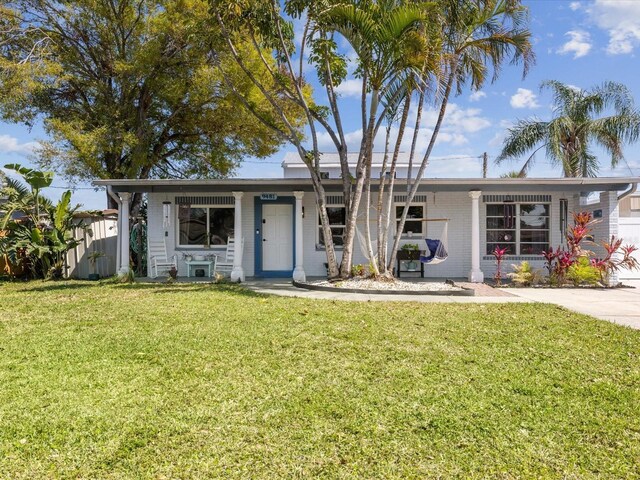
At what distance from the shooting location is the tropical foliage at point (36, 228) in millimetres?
10414

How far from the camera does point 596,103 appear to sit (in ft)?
53.1

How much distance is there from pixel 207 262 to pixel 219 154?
6537 mm

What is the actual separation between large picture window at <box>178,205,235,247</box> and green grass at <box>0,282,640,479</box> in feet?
20.0

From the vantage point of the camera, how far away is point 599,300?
7.85m

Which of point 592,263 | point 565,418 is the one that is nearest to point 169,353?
point 565,418

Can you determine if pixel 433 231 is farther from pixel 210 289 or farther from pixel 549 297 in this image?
pixel 210 289

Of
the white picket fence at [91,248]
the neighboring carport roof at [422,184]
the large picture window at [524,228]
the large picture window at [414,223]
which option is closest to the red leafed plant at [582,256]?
the neighboring carport roof at [422,184]

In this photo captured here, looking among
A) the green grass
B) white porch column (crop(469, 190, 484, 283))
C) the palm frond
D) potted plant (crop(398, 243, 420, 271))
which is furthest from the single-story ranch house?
the palm frond

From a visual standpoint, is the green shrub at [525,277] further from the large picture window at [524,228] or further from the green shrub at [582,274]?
the large picture window at [524,228]

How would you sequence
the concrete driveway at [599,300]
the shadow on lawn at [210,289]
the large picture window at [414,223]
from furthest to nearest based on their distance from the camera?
the large picture window at [414,223] → the shadow on lawn at [210,289] → the concrete driveway at [599,300]

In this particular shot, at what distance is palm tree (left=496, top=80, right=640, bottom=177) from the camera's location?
15664 mm

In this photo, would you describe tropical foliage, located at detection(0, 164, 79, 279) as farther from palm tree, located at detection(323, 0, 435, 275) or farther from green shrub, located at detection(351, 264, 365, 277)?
palm tree, located at detection(323, 0, 435, 275)

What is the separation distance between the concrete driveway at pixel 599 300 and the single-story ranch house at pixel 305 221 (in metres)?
1.80

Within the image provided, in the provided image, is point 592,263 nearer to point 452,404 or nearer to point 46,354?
point 452,404
